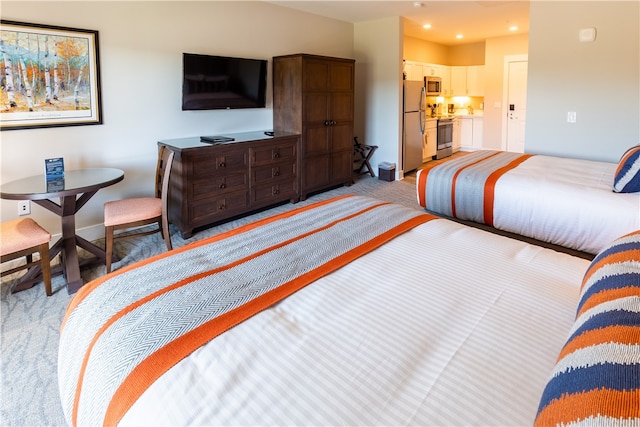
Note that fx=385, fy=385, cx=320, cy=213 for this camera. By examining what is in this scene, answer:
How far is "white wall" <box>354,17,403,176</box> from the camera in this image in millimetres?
5984

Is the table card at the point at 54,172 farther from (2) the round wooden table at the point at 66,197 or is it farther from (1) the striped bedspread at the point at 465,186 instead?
→ (1) the striped bedspread at the point at 465,186

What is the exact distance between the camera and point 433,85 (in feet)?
26.0

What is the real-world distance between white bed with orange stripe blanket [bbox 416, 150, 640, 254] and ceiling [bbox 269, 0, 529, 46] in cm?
254

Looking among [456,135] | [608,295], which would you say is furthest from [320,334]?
[456,135]

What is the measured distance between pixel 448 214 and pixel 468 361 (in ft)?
8.94

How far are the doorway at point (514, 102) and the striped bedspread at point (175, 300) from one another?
7.35m

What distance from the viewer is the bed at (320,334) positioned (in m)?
0.86

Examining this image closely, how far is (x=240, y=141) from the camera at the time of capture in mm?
4270

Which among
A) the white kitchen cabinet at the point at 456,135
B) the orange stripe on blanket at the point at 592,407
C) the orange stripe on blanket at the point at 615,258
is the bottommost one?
the orange stripe on blanket at the point at 592,407

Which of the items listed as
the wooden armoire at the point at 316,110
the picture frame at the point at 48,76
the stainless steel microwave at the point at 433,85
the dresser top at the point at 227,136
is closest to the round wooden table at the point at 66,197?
the picture frame at the point at 48,76

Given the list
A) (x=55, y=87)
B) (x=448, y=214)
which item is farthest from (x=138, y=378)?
(x=55, y=87)

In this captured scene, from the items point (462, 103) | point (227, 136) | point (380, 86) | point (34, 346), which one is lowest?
point (34, 346)

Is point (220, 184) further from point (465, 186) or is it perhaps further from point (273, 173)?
point (465, 186)

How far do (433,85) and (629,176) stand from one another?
18.9ft
